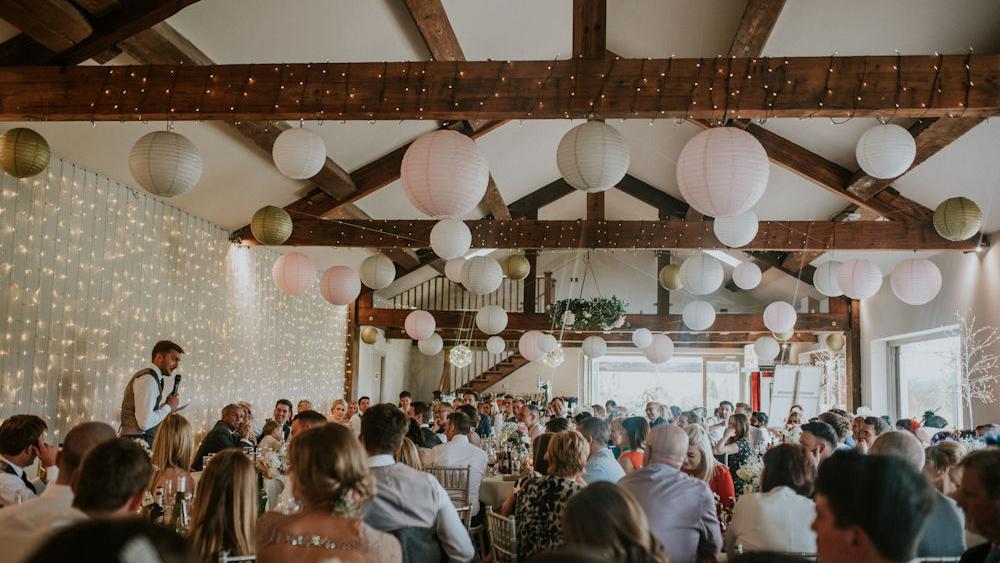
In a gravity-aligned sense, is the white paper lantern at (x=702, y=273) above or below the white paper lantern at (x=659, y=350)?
above

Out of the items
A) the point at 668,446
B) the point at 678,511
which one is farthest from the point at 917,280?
the point at 678,511

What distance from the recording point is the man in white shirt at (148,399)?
5922 millimetres

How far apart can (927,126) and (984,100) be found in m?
2.53

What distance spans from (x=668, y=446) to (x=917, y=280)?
4891 mm

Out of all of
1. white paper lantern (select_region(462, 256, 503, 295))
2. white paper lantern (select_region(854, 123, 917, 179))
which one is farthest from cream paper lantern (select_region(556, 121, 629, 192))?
white paper lantern (select_region(462, 256, 503, 295))

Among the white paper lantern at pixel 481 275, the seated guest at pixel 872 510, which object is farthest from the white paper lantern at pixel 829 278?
the seated guest at pixel 872 510

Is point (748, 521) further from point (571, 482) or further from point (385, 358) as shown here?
point (385, 358)

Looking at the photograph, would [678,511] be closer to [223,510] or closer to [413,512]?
[413,512]

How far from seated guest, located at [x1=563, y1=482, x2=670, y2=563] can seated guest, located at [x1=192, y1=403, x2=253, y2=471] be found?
12.7 feet

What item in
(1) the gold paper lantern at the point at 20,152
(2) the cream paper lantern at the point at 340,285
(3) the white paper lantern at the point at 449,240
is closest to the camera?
(1) the gold paper lantern at the point at 20,152

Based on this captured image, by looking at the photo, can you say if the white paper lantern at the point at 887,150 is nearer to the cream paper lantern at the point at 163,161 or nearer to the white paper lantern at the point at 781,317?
the cream paper lantern at the point at 163,161

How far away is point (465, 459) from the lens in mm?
5641

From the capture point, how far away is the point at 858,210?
10.5m

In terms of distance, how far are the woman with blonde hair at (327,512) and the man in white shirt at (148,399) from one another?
155 inches
